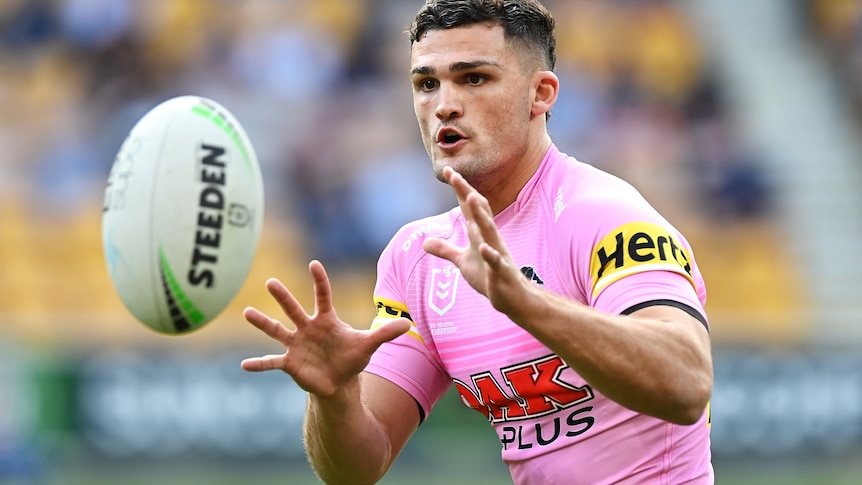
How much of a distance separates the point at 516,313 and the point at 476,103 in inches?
43.6

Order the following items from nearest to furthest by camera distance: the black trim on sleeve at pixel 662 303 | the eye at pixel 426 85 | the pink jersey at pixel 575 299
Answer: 1. the black trim on sleeve at pixel 662 303
2. the pink jersey at pixel 575 299
3. the eye at pixel 426 85

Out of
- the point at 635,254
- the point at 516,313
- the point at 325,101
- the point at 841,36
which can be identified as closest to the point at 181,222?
the point at 516,313

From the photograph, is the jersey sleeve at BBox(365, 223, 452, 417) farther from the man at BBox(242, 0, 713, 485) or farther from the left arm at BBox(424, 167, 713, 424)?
the left arm at BBox(424, 167, 713, 424)

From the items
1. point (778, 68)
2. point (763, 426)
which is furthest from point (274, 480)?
point (778, 68)

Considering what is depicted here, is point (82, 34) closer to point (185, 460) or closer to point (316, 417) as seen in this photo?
point (185, 460)

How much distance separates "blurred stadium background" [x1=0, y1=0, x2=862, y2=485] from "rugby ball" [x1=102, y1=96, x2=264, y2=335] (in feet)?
24.7

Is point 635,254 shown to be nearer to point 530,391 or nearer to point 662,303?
point 662,303

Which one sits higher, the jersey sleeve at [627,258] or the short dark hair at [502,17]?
the short dark hair at [502,17]

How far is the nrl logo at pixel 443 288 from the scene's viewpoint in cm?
454

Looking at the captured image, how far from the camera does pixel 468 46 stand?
4500 mm

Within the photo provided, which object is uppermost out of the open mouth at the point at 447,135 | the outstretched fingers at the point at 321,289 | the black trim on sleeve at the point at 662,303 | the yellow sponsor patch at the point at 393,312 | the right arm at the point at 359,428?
the open mouth at the point at 447,135

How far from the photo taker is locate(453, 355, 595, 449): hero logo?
4199 millimetres

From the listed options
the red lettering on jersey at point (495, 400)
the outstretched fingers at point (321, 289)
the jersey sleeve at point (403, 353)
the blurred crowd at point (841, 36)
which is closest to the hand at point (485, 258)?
the outstretched fingers at point (321, 289)

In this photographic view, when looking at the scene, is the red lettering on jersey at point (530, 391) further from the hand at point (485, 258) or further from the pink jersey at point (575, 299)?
the hand at point (485, 258)
